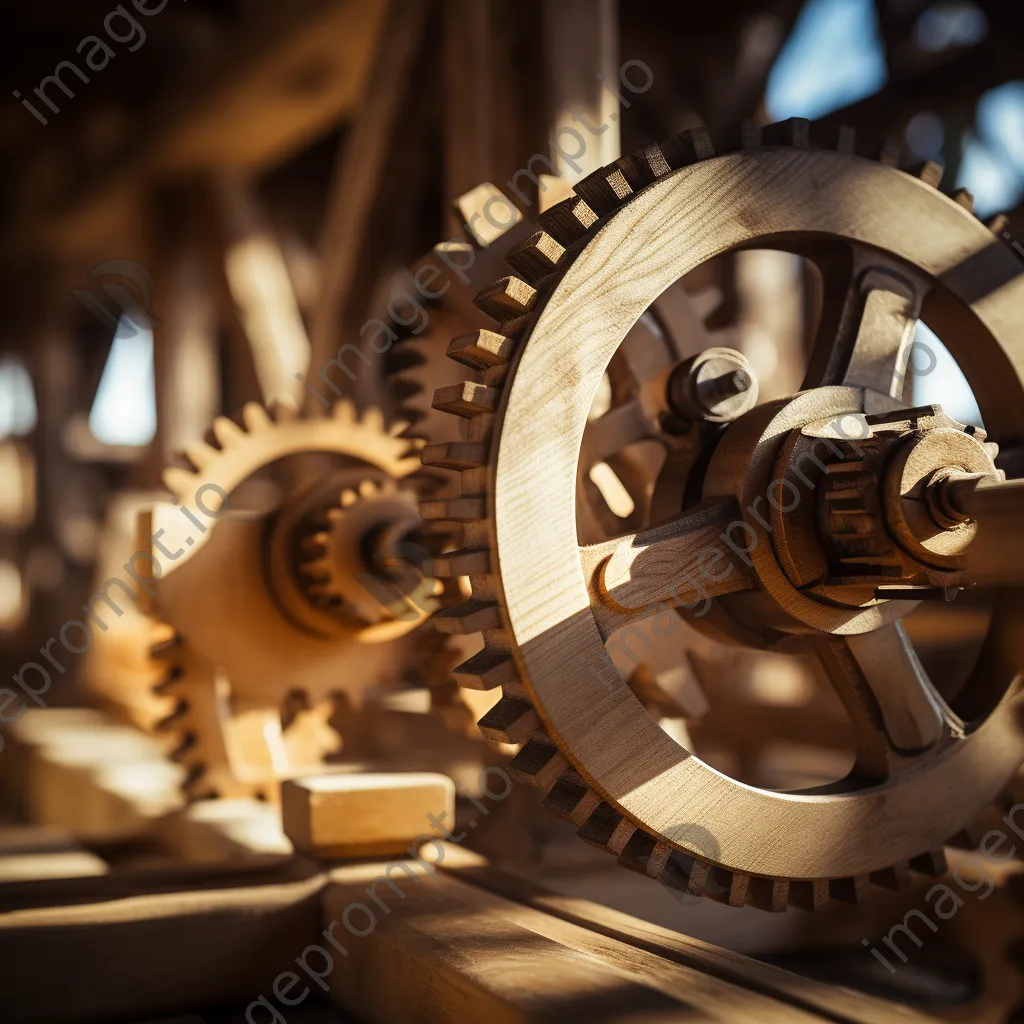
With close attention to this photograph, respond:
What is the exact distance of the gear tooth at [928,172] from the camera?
4.74 ft

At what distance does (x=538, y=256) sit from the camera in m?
1.23

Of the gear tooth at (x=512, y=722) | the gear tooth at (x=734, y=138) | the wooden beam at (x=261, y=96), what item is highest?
the wooden beam at (x=261, y=96)

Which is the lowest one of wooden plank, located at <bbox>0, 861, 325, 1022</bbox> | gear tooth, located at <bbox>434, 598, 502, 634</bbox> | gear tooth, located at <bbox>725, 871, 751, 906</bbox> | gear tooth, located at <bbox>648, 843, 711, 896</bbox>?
wooden plank, located at <bbox>0, 861, 325, 1022</bbox>

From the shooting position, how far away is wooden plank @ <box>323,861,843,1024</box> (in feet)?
3.65

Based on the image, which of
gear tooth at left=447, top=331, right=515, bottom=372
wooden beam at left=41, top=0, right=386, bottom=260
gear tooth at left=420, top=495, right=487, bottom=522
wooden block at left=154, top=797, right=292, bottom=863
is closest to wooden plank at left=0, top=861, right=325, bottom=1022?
wooden block at left=154, top=797, right=292, bottom=863

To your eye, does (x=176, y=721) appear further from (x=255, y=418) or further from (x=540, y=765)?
(x=540, y=765)

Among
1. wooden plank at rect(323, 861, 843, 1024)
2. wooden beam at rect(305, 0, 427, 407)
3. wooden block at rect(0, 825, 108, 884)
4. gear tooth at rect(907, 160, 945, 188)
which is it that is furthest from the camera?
wooden beam at rect(305, 0, 427, 407)

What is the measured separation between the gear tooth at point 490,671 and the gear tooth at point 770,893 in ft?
1.17

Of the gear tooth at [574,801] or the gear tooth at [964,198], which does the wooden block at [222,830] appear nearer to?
the gear tooth at [574,801]

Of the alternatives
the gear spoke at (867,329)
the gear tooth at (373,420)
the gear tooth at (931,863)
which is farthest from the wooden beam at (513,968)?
the gear tooth at (373,420)

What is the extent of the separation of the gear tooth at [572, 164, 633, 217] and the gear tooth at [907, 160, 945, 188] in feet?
1.36

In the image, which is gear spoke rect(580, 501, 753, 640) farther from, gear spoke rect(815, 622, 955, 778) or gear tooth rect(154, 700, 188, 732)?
gear tooth rect(154, 700, 188, 732)

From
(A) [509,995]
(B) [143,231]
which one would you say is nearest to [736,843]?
(A) [509,995]

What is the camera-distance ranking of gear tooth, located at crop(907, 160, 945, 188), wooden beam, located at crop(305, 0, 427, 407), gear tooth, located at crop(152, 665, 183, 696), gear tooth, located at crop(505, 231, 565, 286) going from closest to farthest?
1. gear tooth, located at crop(505, 231, 565, 286)
2. gear tooth, located at crop(907, 160, 945, 188)
3. gear tooth, located at crop(152, 665, 183, 696)
4. wooden beam, located at crop(305, 0, 427, 407)
